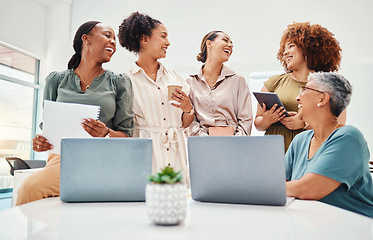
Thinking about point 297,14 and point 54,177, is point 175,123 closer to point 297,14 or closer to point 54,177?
point 54,177

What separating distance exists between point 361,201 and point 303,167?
28cm

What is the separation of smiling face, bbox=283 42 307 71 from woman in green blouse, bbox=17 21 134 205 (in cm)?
124

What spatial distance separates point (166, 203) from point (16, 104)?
24.6ft

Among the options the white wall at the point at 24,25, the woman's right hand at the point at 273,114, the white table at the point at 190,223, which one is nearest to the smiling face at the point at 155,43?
the woman's right hand at the point at 273,114

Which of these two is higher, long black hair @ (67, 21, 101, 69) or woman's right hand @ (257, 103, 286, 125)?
long black hair @ (67, 21, 101, 69)

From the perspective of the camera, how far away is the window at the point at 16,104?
23.4ft

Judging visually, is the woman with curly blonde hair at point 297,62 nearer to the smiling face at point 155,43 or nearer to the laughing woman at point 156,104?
the laughing woman at point 156,104

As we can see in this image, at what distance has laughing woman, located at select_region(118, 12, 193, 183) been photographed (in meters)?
2.42

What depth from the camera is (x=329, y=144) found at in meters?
1.55

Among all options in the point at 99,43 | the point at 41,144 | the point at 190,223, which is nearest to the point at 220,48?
the point at 99,43

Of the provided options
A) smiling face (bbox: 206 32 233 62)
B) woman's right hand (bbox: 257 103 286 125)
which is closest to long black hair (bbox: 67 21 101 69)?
smiling face (bbox: 206 32 233 62)

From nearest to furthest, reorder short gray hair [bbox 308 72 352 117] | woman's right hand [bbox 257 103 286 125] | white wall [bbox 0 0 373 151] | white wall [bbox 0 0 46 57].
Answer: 1. short gray hair [bbox 308 72 352 117]
2. woman's right hand [bbox 257 103 286 125]
3. white wall [bbox 0 0 373 151]
4. white wall [bbox 0 0 46 57]

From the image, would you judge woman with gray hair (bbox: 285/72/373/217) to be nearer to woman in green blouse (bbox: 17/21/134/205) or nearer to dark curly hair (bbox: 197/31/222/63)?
woman in green blouse (bbox: 17/21/134/205)

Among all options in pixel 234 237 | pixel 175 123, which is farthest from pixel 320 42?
pixel 234 237
